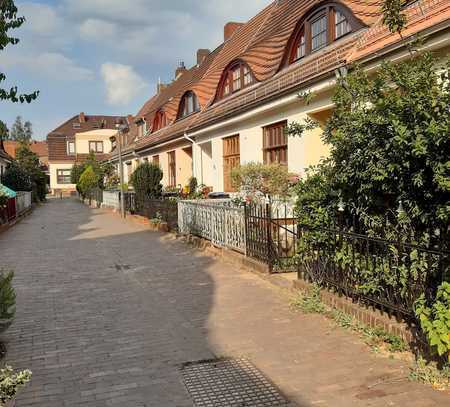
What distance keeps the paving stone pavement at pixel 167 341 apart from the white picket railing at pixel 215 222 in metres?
0.80

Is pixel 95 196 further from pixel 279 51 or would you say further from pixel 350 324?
pixel 350 324

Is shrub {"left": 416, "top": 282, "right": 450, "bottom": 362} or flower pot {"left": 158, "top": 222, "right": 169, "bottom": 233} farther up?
shrub {"left": 416, "top": 282, "right": 450, "bottom": 362}

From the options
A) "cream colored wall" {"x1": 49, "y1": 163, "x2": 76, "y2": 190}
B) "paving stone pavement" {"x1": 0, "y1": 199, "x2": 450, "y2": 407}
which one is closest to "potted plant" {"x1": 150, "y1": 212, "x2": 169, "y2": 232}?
"paving stone pavement" {"x1": 0, "y1": 199, "x2": 450, "y2": 407}

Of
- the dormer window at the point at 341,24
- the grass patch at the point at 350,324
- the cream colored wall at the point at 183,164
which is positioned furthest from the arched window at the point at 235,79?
the grass patch at the point at 350,324

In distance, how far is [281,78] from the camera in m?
13.3

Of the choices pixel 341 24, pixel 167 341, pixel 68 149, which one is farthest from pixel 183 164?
pixel 68 149

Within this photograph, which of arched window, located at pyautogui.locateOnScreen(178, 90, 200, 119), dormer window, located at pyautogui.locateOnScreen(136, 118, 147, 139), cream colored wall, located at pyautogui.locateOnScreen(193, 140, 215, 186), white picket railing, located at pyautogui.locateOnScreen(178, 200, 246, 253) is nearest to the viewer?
white picket railing, located at pyautogui.locateOnScreen(178, 200, 246, 253)

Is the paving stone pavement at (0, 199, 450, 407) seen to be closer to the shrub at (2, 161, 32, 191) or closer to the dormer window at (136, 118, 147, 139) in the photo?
the shrub at (2, 161, 32, 191)

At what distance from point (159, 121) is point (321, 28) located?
1724 cm

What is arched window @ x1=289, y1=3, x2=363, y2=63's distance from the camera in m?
11.9

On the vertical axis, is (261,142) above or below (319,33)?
below

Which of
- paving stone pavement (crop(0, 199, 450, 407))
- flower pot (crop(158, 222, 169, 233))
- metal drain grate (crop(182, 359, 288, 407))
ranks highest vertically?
flower pot (crop(158, 222, 169, 233))

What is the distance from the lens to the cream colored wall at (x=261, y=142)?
1184cm

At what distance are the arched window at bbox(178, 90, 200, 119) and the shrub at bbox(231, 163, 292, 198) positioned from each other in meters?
12.4
